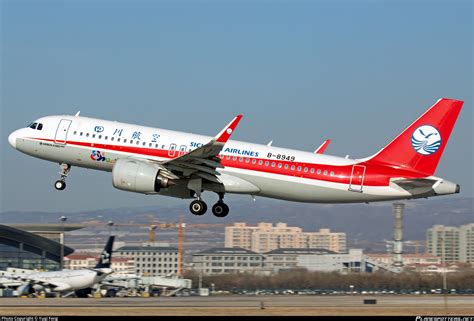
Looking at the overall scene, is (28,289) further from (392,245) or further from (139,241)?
(139,241)

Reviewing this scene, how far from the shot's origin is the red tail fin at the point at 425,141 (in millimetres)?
54625

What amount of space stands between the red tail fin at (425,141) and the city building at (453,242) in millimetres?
42338

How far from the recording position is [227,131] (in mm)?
51312

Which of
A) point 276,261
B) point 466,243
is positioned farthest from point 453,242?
point 276,261

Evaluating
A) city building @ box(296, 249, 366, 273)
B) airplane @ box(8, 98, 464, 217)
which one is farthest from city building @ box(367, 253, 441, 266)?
airplane @ box(8, 98, 464, 217)

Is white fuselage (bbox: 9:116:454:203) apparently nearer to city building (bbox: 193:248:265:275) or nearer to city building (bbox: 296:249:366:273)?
city building (bbox: 296:249:366:273)

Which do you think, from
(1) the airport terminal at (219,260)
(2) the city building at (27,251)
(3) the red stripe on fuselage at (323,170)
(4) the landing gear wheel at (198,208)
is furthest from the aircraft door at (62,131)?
(2) the city building at (27,251)

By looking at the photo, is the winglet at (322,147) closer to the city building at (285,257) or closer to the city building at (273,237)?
the city building at (285,257)

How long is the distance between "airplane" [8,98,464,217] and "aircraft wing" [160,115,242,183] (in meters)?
0.06

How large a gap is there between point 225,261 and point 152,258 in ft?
71.8

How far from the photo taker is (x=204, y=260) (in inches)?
3716

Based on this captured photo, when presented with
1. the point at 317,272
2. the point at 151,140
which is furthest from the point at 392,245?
the point at 151,140

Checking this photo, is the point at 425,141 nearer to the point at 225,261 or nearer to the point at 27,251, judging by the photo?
the point at 225,261

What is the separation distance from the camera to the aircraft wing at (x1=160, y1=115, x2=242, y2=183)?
51.4 m
